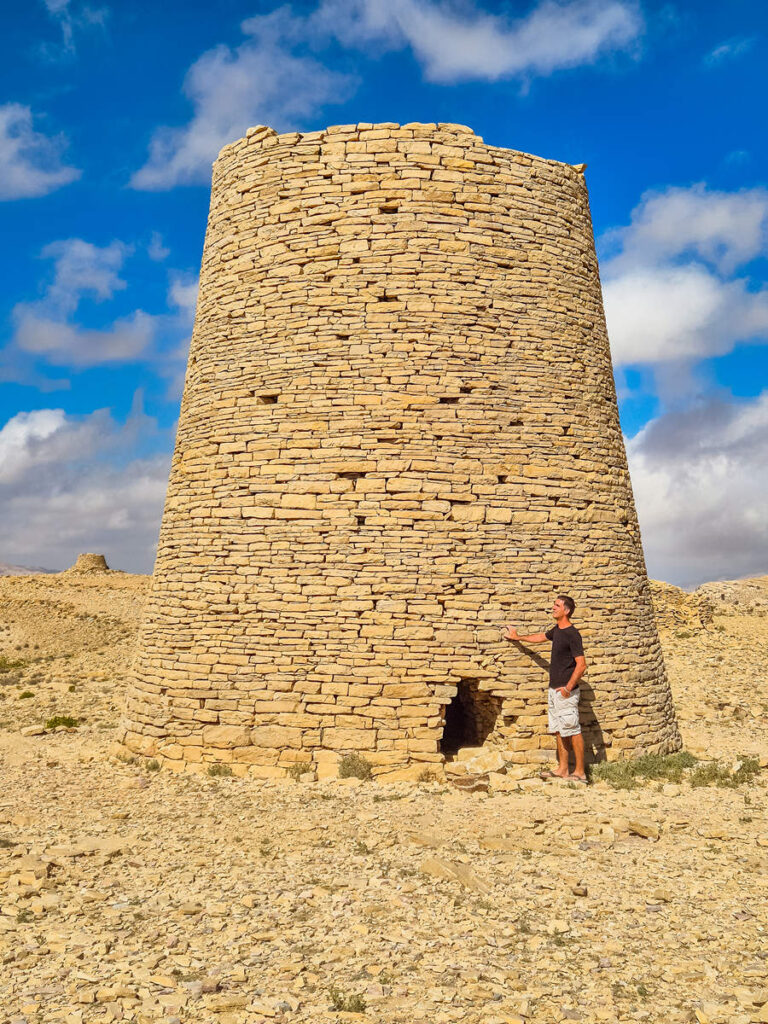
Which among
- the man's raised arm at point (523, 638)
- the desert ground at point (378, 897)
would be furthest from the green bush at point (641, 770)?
the man's raised arm at point (523, 638)

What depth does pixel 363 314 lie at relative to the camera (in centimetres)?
877

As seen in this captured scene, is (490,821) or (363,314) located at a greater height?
(363,314)

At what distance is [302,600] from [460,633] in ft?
6.13

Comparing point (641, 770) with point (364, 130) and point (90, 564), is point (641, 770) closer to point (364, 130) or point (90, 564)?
point (364, 130)

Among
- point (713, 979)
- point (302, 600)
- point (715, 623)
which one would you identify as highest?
point (715, 623)

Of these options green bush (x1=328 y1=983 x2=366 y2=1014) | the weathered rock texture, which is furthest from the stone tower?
the weathered rock texture

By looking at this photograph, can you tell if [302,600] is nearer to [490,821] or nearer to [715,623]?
[490,821]

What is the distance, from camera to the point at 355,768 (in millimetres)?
7711

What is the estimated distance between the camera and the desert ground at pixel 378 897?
3.92 m

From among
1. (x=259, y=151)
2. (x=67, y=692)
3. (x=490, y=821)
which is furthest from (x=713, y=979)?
(x=67, y=692)

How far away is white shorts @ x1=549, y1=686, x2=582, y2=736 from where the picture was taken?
791cm

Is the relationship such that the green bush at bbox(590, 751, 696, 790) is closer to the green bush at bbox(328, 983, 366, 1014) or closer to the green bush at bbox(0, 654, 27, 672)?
the green bush at bbox(328, 983, 366, 1014)

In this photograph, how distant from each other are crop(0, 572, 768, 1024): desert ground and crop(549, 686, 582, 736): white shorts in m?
0.60

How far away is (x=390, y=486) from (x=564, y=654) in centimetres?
276
